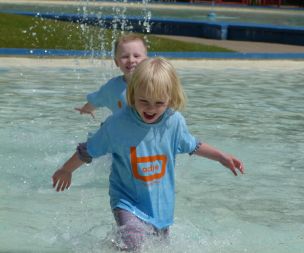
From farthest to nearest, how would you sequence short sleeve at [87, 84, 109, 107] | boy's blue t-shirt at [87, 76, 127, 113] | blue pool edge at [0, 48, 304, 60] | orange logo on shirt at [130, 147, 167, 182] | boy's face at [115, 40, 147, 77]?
blue pool edge at [0, 48, 304, 60] < short sleeve at [87, 84, 109, 107] < boy's blue t-shirt at [87, 76, 127, 113] < boy's face at [115, 40, 147, 77] < orange logo on shirt at [130, 147, 167, 182]

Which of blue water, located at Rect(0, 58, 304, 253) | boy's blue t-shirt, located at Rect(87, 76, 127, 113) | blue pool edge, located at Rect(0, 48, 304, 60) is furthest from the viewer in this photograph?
blue pool edge, located at Rect(0, 48, 304, 60)

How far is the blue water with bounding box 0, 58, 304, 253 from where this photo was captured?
464cm

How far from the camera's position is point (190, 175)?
20.9 feet

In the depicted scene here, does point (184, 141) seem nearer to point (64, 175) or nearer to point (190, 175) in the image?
point (64, 175)

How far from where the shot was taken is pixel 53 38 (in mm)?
16703

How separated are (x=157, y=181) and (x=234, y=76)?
31.5ft

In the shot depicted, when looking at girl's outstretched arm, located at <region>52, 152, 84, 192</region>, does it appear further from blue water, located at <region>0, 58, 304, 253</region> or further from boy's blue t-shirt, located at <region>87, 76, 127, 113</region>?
boy's blue t-shirt, located at <region>87, 76, 127, 113</region>

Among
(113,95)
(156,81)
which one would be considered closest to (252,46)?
(113,95)

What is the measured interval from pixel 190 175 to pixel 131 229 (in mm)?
2729

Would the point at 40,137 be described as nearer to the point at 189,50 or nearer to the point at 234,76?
the point at 234,76

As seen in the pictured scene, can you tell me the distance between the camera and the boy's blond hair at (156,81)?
3.59m

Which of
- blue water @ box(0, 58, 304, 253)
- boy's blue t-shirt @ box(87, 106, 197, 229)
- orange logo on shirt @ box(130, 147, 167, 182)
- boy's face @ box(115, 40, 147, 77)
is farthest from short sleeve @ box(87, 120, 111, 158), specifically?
boy's face @ box(115, 40, 147, 77)

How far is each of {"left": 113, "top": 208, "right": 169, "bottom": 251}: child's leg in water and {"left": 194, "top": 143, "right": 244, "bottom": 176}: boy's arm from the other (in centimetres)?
46

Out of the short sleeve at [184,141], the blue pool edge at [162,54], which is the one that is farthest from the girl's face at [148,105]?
the blue pool edge at [162,54]
